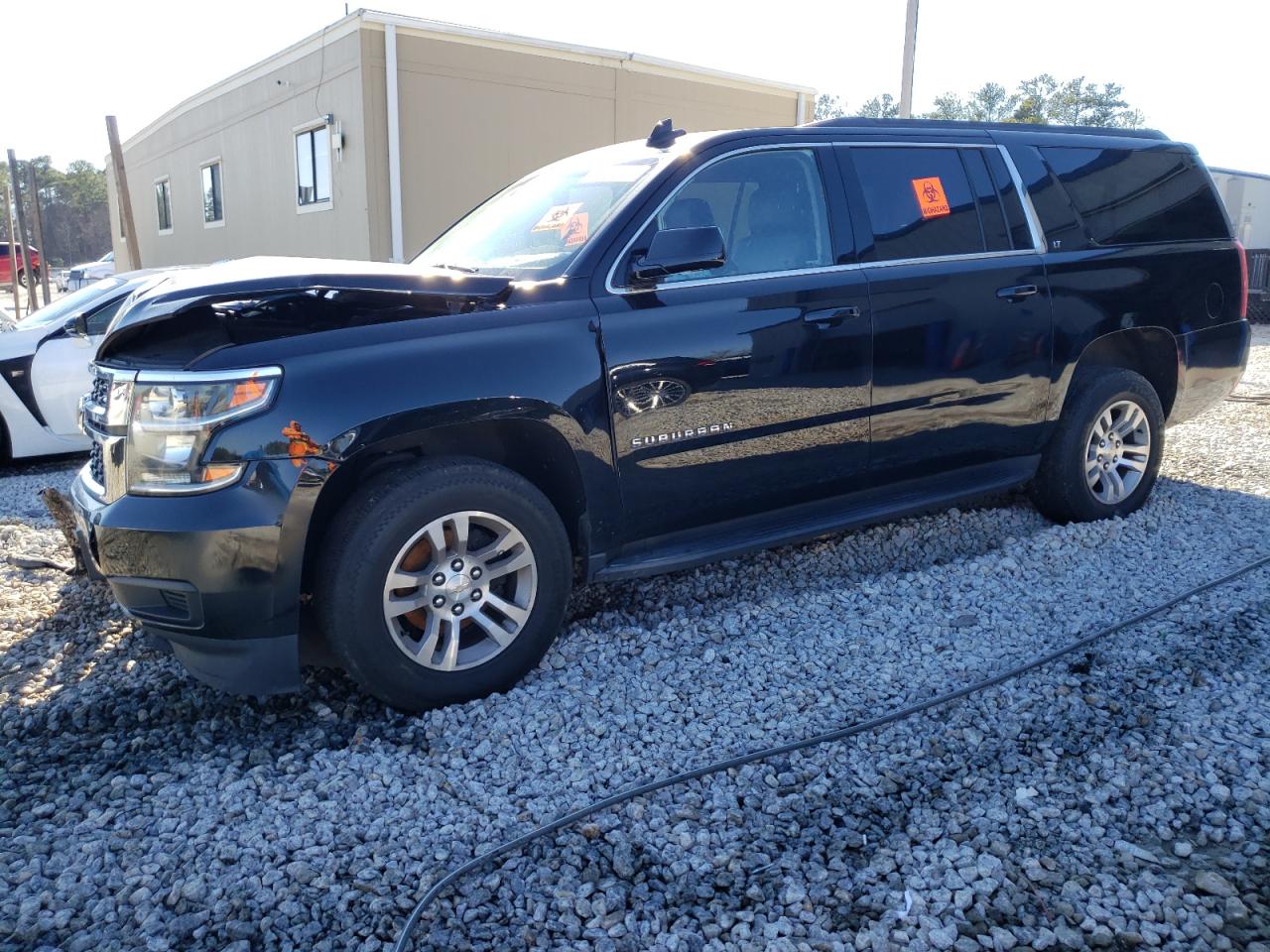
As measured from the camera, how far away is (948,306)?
4.31 metres

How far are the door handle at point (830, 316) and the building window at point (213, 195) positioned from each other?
18170 mm

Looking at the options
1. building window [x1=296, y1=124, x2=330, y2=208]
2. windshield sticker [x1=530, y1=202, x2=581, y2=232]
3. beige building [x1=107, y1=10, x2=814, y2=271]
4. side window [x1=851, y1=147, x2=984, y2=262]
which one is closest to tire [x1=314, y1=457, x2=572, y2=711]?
windshield sticker [x1=530, y1=202, x2=581, y2=232]

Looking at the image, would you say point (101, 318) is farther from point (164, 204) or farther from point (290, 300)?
point (164, 204)

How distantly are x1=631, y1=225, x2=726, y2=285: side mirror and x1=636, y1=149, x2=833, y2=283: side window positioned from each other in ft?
0.64

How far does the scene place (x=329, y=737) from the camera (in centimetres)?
322

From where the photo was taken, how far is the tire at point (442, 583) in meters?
3.10

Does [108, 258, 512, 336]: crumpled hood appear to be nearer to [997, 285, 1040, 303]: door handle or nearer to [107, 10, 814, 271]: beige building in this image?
[997, 285, 1040, 303]: door handle

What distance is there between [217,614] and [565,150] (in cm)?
1348

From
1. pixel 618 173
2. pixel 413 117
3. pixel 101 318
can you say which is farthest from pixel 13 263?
pixel 618 173

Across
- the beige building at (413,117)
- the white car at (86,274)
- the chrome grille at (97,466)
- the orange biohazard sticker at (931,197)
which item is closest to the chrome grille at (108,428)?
the chrome grille at (97,466)

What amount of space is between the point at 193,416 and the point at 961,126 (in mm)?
3688

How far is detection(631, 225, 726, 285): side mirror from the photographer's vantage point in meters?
3.50

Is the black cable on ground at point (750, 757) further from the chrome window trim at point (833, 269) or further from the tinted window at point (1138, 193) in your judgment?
the tinted window at point (1138, 193)

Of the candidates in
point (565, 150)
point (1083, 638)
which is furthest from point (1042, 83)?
point (1083, 638)
